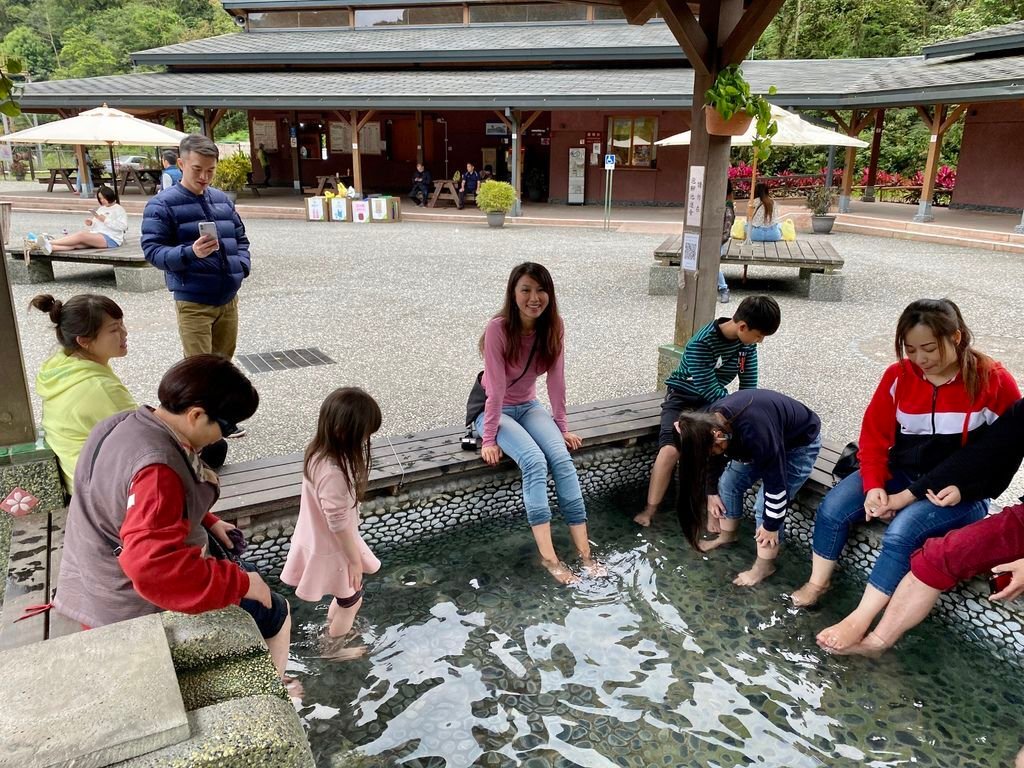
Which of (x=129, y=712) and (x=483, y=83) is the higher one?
(x=483, y=83)

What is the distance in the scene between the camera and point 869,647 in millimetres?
2861

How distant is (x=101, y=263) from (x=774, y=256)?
7.93 metres

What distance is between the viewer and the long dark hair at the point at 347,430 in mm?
2455

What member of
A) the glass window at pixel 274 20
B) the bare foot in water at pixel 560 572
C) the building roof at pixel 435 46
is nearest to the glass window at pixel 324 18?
the glass window at pixel 274 20

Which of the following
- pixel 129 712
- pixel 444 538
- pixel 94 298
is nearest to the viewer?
pixel 129 712

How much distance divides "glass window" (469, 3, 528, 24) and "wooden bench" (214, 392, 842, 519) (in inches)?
842

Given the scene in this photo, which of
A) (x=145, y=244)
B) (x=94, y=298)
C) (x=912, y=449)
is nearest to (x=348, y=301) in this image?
(x=145, y=244)

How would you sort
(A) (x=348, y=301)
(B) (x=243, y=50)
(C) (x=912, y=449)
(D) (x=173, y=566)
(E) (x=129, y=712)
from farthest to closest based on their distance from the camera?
1. (B) (x=243, y=50)
2. (A) (x=348, y=301)
3. (C) (x=912, y=449)
4. (D) (x=173, y=566)
5. (E) (x=129, y=712)

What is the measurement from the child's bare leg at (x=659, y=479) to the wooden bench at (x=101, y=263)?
687 centimetres

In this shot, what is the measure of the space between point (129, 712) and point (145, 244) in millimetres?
3043

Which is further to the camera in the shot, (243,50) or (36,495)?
(243,50)

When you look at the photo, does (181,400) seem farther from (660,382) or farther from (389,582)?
(660,382)

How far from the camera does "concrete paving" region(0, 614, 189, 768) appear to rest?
4.32 feet

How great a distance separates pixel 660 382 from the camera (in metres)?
4.98
